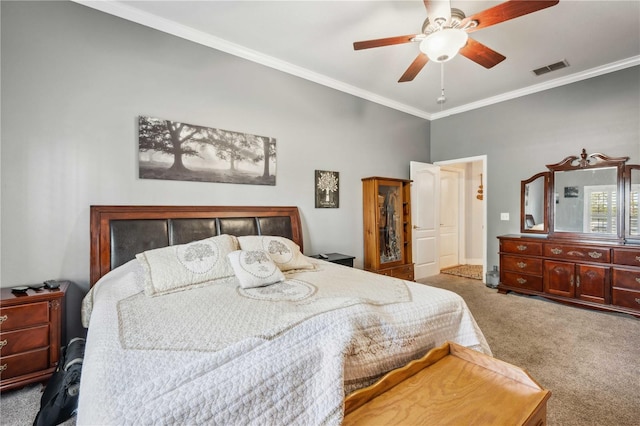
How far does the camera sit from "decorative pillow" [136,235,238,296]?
188cm

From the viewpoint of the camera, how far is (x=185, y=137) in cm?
272

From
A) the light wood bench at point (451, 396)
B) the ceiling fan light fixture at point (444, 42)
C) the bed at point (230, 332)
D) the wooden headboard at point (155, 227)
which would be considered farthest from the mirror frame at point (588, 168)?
the wooden headboard at point (155, 227)

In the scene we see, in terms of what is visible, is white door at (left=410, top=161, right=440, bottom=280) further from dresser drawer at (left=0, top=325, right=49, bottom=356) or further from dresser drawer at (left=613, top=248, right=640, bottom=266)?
dresser drawer at (left=0, top=325, right=49, bottom=356)

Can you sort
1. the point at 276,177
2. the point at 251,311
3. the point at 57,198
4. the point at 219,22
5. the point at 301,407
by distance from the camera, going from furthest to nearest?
the point at 276,177
the point at 219,22
the point at 57,198
the point at 251,311
the point at 301,407

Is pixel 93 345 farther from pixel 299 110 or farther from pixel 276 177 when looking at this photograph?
pixel 299 110

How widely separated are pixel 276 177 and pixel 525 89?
3822mm

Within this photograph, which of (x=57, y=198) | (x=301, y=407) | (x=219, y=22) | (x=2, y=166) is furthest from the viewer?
(x=219, y=22)

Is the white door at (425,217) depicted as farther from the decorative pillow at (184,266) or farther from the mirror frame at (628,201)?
the decorative pillow at (184,266)

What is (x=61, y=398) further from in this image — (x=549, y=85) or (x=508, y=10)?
(x=549, y=85)

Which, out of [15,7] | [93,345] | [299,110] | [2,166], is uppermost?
[15,7]

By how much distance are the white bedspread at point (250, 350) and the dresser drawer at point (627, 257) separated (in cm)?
283

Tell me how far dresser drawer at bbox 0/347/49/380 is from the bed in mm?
306

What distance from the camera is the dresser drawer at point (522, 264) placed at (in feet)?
12.6

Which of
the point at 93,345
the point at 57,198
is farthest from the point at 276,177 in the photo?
the point at 93,345
